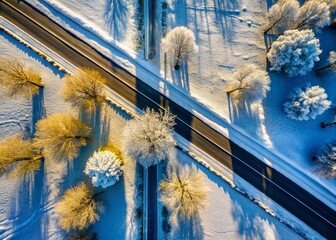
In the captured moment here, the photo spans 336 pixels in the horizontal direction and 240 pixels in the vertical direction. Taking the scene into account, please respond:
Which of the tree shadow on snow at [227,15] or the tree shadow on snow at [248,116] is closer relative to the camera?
the tree shadow on snow at [248,116]

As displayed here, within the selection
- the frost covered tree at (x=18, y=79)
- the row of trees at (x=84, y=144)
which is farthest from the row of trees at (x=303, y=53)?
the frost covered tree at (x=18, y=79)

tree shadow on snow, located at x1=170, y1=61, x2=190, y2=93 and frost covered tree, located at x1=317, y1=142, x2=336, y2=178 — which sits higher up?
tree shadow on snow, located at x1=170, y1=61, x2=190, y2=93

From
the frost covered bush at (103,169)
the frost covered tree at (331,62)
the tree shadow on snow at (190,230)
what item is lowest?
the tree shadow on snow at (190,230)

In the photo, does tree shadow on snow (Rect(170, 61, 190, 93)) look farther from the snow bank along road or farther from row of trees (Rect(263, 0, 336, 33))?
row of trees (Rect(263, 0, 336, 33))

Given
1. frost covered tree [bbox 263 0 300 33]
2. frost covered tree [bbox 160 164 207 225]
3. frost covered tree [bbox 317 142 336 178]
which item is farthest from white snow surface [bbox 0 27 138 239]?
frost covered tree [bbox 263 0 300 33]

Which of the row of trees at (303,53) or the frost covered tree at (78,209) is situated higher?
the row of trees at (303,53)

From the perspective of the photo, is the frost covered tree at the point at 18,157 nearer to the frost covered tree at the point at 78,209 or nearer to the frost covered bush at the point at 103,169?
the frost covered tree at the point at 78,209
